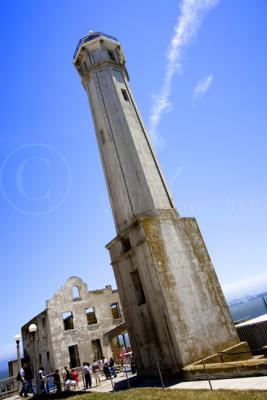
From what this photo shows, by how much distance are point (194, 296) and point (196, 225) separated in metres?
3.67

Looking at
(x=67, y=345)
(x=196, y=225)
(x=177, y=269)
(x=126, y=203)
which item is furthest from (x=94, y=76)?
(x=67, y=345)

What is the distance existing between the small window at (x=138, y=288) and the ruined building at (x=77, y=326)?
50.3ft

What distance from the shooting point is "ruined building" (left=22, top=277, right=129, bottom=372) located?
28.1 meters

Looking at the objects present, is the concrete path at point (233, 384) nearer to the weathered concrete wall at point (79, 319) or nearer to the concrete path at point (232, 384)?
the concrete path at point (232, 384)

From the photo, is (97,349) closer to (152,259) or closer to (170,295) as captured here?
(170,295)

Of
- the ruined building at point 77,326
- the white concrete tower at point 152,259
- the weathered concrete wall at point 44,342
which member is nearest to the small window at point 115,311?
the ruined building at point 77,326

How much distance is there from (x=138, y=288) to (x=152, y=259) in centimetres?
251

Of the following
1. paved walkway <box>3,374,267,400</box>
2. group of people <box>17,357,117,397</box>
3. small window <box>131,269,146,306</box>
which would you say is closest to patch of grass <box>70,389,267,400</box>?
paved walkway <box>3,374,267,400</box>

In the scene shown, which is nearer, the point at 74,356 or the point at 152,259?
the point at 152,259

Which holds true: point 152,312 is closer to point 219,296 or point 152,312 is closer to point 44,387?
point 219,296

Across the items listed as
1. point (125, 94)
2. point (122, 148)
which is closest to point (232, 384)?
point (122, 148)

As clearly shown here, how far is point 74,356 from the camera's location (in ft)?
94.2

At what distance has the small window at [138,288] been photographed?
13.7 metres

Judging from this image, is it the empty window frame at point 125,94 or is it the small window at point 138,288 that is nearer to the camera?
the small window at point 138,288
